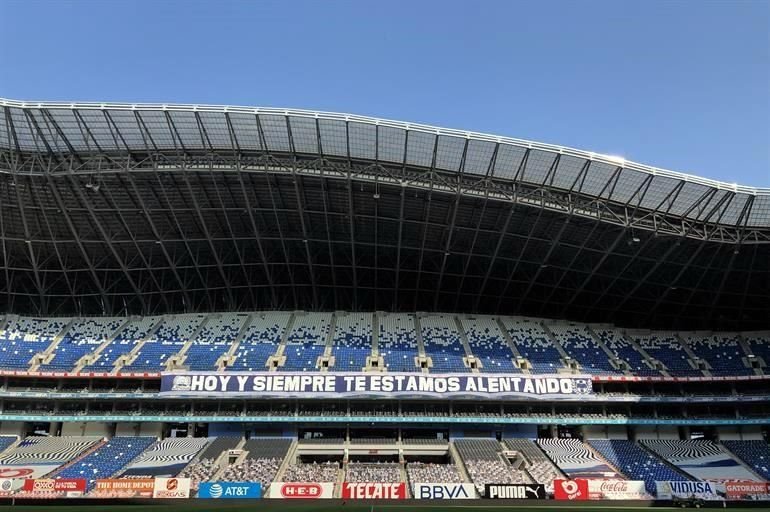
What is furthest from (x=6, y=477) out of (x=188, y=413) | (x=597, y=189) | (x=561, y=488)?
(x=597, y=189)

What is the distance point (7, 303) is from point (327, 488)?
4241 centimetres

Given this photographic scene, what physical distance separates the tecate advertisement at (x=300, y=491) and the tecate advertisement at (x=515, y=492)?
406 inches

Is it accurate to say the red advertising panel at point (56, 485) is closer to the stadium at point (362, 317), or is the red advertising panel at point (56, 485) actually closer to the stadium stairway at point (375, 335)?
the stadium at point (362, 317)

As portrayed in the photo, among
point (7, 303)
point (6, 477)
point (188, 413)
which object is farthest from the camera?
point (7, 303)

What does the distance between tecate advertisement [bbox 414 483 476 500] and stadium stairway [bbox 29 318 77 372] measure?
35.9 m

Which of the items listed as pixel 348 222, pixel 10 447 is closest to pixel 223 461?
pixel 10 447

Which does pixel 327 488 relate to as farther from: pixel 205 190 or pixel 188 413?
pixel 205 190

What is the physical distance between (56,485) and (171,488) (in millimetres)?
7218

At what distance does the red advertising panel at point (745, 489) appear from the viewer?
117 ft

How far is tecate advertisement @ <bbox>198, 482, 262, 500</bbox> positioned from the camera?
35656 millimetres

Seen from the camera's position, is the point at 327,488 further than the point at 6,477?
No

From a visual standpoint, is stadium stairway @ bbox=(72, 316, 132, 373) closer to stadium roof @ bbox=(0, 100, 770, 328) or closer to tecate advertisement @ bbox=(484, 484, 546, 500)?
stadium roof @ bbox=(0, 100, 770, 328)

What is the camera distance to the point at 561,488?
36.0 meters

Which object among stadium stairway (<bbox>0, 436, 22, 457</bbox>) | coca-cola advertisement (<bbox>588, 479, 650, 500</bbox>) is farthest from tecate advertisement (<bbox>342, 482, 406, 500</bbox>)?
stadium stairway (<bbox>0, 436, 22, 457</bbox>)
